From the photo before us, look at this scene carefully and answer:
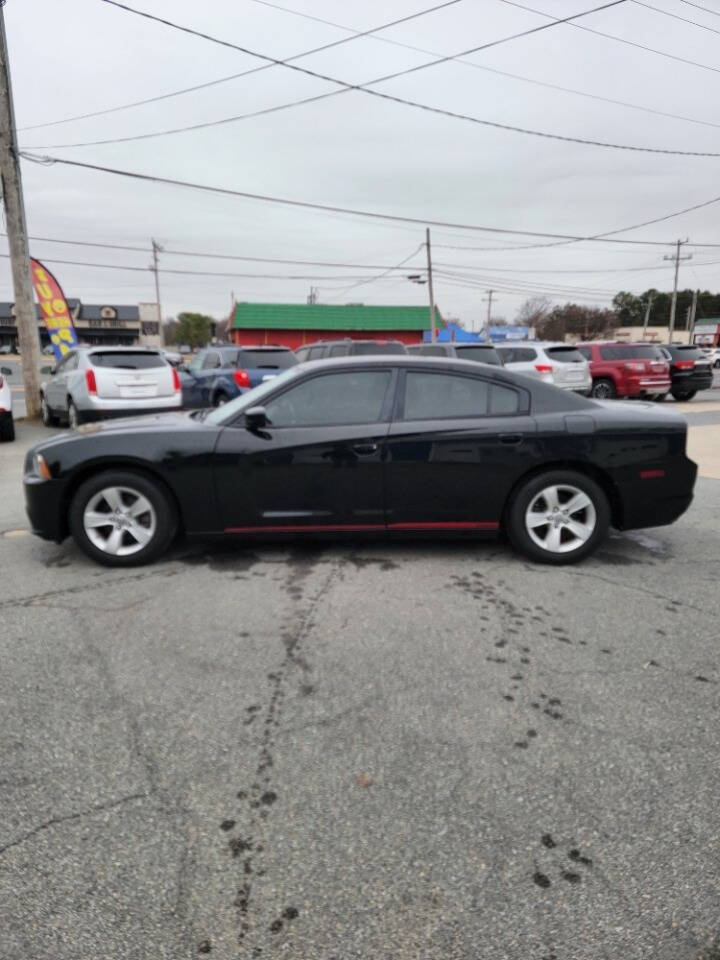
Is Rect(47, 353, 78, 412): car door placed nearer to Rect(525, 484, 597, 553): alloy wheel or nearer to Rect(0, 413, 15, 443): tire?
Rect(0, 413, 15, 443): tire

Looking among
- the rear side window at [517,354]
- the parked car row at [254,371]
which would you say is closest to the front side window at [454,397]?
the parked car row at [254,371]

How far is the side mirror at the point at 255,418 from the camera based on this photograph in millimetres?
4535

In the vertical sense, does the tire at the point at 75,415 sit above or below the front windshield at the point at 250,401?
below

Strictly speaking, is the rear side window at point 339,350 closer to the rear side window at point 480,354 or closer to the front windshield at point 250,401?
the rear side window at point 480,354

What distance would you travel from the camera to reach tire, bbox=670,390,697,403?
19453mm

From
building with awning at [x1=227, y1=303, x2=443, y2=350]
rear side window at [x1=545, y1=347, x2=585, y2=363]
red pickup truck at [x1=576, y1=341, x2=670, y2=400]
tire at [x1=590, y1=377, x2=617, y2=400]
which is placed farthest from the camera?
building with awning at [x1=227, y1=303, x2=443, y2=350]

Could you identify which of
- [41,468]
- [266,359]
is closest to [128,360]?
[266,359]

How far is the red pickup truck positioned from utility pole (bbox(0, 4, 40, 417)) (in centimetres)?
1395

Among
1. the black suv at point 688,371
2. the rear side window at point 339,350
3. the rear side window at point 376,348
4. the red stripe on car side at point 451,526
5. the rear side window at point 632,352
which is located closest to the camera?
the red stripe on car side at point 451,526

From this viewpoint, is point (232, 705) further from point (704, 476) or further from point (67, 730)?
point (704, 476)

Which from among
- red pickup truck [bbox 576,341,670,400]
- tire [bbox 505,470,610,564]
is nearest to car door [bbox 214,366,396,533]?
tire [bbox 505,470,610,564]

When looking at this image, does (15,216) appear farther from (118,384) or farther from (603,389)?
(603,389)

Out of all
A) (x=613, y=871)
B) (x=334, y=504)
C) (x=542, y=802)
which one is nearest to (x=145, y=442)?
(x=334, y=504)

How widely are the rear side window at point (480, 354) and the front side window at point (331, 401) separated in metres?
11.0
